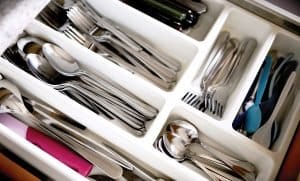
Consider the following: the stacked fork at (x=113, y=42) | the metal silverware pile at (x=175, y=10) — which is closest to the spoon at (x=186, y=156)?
the stacked fork at (x=113, y=42)

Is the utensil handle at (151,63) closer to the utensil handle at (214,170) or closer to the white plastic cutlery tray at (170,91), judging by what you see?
the white plastic cutlery tray at (170,91)

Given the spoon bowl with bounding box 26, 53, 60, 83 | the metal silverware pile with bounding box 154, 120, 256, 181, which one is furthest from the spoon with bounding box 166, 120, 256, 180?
the spoon bowl with bounding box 26, 53, 60, 83

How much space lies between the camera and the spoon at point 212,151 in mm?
735

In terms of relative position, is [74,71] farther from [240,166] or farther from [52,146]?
[240,166]

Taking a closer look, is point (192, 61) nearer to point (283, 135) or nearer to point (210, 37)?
point (210, 37)

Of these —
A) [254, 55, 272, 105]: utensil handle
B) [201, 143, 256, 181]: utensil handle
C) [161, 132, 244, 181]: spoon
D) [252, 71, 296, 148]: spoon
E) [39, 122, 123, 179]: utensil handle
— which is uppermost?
[254, 55, 272, 105]: utensil handle

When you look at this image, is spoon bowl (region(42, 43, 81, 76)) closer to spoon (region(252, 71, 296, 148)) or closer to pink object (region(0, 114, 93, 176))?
pink object (region(0, 114, 93, 176))

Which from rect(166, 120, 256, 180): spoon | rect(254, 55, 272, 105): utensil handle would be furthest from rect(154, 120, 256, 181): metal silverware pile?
rect(254, 55, 272, 105): utensil handle

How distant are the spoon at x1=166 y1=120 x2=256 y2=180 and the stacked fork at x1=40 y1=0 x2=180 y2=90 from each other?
8 cm

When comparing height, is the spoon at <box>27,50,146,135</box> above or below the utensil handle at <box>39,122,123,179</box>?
above

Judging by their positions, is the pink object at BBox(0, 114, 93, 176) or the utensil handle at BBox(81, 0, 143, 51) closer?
the pink object at BBox(0, 114, 93, 176)

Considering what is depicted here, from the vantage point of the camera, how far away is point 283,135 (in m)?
0.74

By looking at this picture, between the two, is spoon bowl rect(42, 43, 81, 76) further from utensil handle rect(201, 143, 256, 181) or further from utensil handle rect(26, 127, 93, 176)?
utensil handle rect(201, 143, 256, 181)

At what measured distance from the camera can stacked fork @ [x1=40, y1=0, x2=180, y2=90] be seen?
811 millimetres
